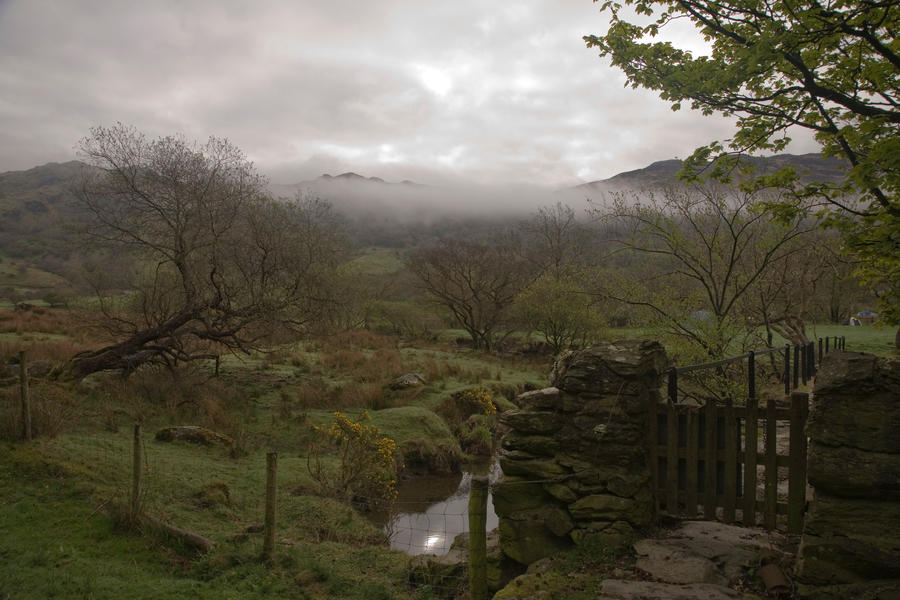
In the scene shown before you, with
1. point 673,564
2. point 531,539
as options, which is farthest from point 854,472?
point 531,539

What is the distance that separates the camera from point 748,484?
5.52 metres

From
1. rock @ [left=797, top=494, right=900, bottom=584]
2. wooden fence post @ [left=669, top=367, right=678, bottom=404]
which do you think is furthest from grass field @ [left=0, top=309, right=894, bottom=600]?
rock @ [left=797, top=494, right=900, bottom=584]

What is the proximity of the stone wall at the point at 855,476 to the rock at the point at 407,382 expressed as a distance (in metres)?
14.9

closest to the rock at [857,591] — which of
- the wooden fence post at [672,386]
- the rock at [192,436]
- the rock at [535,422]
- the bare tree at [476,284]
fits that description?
the wooden fence post at [672,386]

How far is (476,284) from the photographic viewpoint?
36438 mm

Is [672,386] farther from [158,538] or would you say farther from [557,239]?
[557,239]

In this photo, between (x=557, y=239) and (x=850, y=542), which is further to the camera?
(x=557, y=239)

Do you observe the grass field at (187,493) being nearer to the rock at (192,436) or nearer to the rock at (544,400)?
the rock at (192,436)

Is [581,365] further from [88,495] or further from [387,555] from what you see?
[88,495]

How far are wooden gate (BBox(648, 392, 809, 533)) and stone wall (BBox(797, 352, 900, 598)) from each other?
643 mm

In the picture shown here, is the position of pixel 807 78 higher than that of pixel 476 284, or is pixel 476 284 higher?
pixel 807 78

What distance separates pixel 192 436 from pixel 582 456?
904 centimetres

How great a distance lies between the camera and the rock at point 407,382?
18641 millimetres

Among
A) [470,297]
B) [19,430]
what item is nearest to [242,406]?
[19,430]
